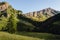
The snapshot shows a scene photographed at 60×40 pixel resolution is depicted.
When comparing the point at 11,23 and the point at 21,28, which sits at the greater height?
the point at 11,23

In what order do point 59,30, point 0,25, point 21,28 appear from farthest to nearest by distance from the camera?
point 21,28
point 59,30
point 0,25

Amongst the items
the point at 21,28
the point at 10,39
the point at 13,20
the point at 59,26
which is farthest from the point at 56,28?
the point at 10,39

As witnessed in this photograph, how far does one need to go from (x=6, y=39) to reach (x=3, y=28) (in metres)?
86.7

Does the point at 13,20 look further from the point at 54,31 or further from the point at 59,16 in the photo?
the point at 59,16

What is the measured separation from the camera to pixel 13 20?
111250mm

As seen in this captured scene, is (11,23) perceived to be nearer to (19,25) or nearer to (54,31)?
(54,31)

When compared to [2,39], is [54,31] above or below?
below

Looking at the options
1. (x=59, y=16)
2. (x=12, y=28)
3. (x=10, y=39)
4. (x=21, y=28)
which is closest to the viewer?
(x=10, y=39)

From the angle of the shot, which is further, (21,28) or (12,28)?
(21,28)

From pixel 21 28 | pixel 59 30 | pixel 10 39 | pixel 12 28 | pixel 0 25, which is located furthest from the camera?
pixel 21 28

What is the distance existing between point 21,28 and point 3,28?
4383 cm

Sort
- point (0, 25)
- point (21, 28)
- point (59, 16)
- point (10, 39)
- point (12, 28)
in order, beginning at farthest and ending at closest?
point (59, 16) < point (21, 28) < point (0, 25) < point (12, 28) < point (10, 39)

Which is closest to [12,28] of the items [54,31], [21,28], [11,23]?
[11,23]

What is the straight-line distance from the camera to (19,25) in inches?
7461
